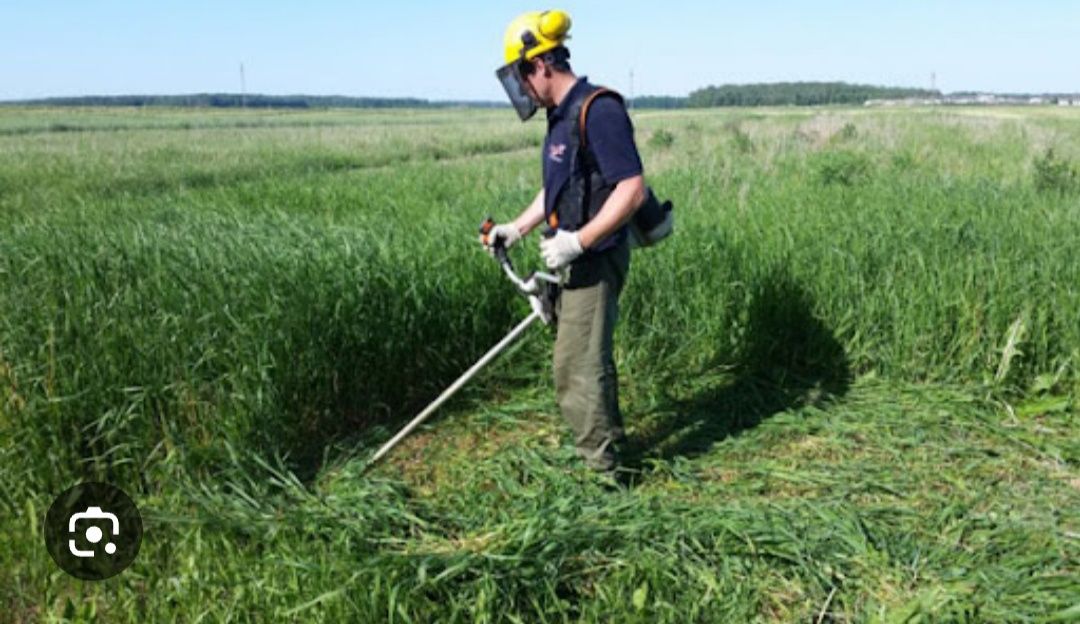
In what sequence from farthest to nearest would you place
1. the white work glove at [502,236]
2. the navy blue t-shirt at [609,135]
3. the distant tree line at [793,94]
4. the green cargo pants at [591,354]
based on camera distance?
the distant tree line at [793,94], the white work glove at [502,236], the green cargo pants at [591,354], the navy blue t-shirt at [609,135]

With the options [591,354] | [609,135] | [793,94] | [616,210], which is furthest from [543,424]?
[793,94]

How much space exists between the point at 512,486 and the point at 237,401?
1.10 meters

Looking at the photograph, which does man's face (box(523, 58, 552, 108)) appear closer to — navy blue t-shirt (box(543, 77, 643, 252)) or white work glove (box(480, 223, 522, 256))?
navy blue t-shirt (box(543, 77, 643, 252))

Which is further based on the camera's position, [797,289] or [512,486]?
[797,289]

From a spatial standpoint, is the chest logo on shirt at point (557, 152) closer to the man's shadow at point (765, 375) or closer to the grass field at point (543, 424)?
the grass field at point (543, 424)

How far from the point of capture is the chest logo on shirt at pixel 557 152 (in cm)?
269

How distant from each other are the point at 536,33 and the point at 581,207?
584 millimetres

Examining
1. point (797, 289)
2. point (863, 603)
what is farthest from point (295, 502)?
point (797, 289)

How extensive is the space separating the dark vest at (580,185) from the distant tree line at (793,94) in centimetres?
9089

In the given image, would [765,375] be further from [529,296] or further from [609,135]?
[609,135]

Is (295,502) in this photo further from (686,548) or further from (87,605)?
(686,548)

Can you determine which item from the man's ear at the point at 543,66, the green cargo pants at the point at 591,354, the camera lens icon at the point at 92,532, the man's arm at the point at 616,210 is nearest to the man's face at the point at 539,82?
the man's ear at the point at 543,66

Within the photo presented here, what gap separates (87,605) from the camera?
2.50m

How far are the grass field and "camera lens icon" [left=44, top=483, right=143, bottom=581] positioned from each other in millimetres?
60
